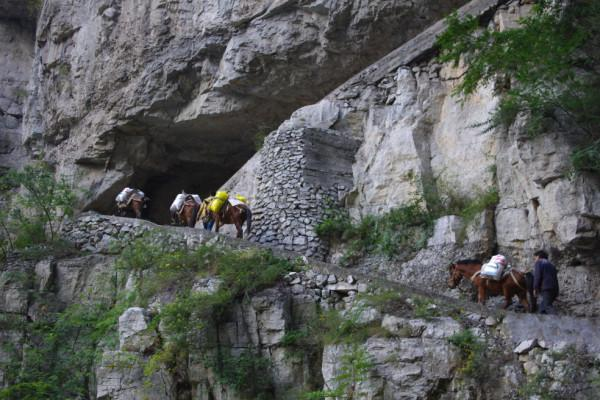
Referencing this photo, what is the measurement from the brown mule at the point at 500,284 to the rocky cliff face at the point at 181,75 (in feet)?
27.1

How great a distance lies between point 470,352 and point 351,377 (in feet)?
4.99

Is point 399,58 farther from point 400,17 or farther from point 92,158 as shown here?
point 92,158

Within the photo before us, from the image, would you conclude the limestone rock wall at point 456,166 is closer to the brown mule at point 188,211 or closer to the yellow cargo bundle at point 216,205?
the brown mule at point 188,211

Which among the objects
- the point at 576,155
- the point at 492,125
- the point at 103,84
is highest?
the point at 103,84

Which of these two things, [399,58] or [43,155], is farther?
[43,155]

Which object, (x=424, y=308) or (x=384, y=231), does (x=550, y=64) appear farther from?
(x=384, y=231)

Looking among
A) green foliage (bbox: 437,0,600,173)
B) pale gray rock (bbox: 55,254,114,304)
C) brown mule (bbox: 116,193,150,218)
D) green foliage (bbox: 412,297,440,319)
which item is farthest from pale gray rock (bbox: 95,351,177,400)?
green foliage (bbox: 437,0,600,173)

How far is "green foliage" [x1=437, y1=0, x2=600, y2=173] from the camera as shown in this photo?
11305 mm

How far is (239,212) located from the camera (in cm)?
1502

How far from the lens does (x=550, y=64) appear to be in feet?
37.2

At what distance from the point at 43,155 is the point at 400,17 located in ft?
39.2

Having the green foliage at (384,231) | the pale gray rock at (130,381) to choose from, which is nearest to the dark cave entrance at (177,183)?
the green foliage at (384,231)

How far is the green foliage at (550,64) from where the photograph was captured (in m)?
11.3

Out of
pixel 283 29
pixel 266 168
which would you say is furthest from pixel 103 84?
pixel 266 168
